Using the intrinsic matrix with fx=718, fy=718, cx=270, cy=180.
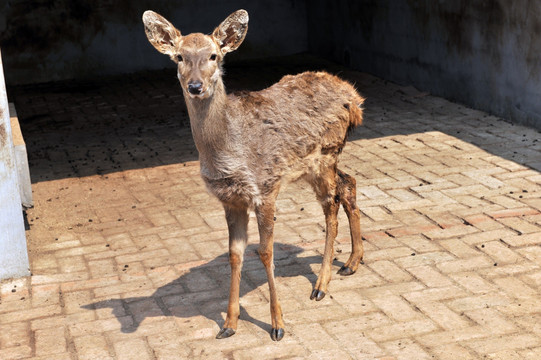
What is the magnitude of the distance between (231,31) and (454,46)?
873cm

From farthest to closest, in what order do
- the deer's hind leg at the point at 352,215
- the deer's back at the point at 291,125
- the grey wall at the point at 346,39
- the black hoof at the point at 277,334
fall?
the grey wall at the point at 346,39 < the deer's hind leg at the point at 352,215 < the deer's back at the point at 291,125 < the black hoof at the point at 277,334

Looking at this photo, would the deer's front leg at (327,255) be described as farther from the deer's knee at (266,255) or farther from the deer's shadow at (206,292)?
the deer's knee at (266,255)

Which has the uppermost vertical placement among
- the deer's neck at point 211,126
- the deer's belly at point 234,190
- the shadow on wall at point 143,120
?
the deer's neck at point 211,126

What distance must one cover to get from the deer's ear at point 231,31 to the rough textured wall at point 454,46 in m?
7.12

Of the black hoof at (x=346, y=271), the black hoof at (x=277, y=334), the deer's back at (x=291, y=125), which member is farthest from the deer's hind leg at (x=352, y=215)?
the black hoof at (x=277, y=334)

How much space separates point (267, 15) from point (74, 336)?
1471 cm

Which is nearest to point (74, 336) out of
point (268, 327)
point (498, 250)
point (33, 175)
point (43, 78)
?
point (268, 327)

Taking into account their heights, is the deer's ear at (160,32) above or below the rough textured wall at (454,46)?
above

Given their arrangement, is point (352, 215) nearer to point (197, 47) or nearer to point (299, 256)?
point (299, 256)

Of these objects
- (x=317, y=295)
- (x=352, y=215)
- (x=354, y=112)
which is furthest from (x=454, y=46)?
(x=317, y=295)

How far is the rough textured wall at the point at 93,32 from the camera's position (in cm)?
1769

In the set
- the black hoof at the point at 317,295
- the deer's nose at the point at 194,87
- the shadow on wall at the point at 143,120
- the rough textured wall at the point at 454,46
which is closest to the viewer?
the deer's nose at the point at 194,87

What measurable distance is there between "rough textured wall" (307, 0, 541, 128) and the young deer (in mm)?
6056

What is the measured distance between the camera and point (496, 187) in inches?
352
